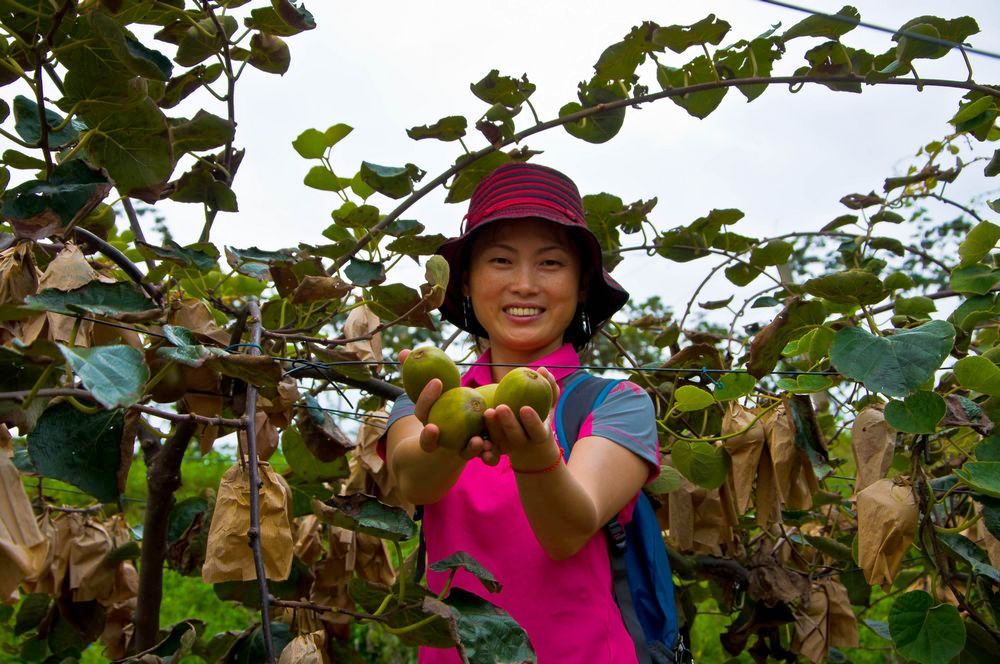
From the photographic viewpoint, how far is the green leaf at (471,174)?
6.77 feet

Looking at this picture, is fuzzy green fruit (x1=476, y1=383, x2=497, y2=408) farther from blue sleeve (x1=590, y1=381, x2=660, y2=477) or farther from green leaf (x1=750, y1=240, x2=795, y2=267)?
green leaf (x1=750, y1=240, x2=795, y2=267)

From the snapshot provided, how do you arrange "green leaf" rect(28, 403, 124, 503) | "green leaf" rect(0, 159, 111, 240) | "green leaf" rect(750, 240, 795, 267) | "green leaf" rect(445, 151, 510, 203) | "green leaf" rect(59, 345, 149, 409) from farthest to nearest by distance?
"green leaf" rect(750, 240, 795, 267) < "green leaf" rect(445, 151, 510, 203) < "green leaf" rect(0, 159, 111, 240) < "green leaf" rect(28, 403, 124, 503) < "green leaf" rect(59, 345, 149, 409)

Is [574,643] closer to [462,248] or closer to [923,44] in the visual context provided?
[462,248]

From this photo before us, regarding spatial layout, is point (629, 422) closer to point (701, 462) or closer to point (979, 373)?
point (701, 462)

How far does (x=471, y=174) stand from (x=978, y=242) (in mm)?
1056

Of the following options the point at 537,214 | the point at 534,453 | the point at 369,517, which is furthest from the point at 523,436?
the point at 537,214

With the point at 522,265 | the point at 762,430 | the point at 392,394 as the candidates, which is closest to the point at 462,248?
the point at 522,265

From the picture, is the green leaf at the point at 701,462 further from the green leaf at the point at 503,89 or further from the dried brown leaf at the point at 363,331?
the green leaf at the point at 503,89

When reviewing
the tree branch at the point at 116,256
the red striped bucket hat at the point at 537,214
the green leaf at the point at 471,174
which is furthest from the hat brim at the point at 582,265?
the tree branch at the point at 116,256

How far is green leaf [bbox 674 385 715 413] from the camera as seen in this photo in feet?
5.50

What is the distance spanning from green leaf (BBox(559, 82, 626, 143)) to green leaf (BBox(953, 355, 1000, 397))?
930 millimetres

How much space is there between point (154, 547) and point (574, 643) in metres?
0.90

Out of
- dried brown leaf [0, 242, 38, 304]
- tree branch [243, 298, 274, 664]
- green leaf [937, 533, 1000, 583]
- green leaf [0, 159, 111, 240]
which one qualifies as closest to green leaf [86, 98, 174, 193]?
green leaf [0, 159, 111, 240]

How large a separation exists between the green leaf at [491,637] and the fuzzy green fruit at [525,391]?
0.29 meters
